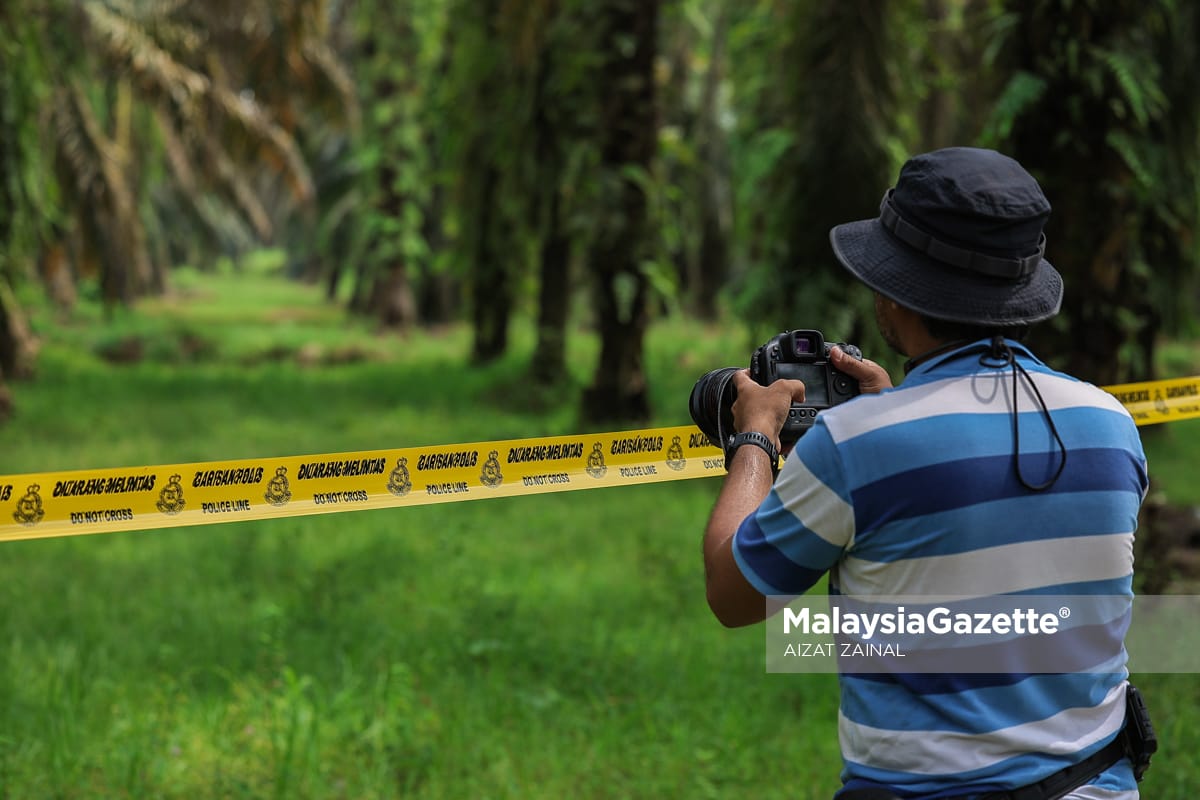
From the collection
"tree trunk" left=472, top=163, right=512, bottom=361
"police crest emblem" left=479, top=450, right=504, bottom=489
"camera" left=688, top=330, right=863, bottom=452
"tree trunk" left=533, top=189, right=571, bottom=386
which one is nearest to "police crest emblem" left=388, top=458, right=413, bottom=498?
"police crest emblem" left=479, top=450, right=504, bottom=489

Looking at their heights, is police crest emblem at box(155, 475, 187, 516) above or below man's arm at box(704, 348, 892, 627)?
above

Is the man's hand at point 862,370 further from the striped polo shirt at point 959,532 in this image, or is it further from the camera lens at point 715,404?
the striped polo shirt at point 959,532

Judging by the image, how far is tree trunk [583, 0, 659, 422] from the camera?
10641mm

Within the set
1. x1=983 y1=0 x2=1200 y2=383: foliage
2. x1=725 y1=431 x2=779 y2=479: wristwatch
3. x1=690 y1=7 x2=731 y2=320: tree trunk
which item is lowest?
x1=725 y1=431 x2=779 y2=479: wristwatch

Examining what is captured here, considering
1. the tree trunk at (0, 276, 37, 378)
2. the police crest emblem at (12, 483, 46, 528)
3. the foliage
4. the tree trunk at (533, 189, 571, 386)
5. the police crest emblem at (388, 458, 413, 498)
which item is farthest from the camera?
the tree trunk at (0, 276, 37, 378)

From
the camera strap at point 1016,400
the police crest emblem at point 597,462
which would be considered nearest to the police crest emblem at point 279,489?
the police crest emblem at point 597,462

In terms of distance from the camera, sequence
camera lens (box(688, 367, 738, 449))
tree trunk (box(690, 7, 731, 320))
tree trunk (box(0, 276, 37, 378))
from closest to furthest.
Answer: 1. camera lens (box(688, 367, 738, 449))
2. tree trunk (box(0, 276, 37, 378))
3. tree trunk (box(690, 7, 731, 320))

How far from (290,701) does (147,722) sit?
55cm

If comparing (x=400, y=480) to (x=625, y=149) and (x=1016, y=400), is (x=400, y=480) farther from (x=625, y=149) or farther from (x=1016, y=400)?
(x=625, y=149)

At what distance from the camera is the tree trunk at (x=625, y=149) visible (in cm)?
1064

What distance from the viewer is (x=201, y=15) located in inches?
636

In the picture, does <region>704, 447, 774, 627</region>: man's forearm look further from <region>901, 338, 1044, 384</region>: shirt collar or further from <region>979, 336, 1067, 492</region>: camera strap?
<region>979, 336, 1067, 492</region>: camera strap

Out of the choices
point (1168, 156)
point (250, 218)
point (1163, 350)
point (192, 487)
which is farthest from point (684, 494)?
point (250, 218)

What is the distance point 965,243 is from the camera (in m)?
1.83
